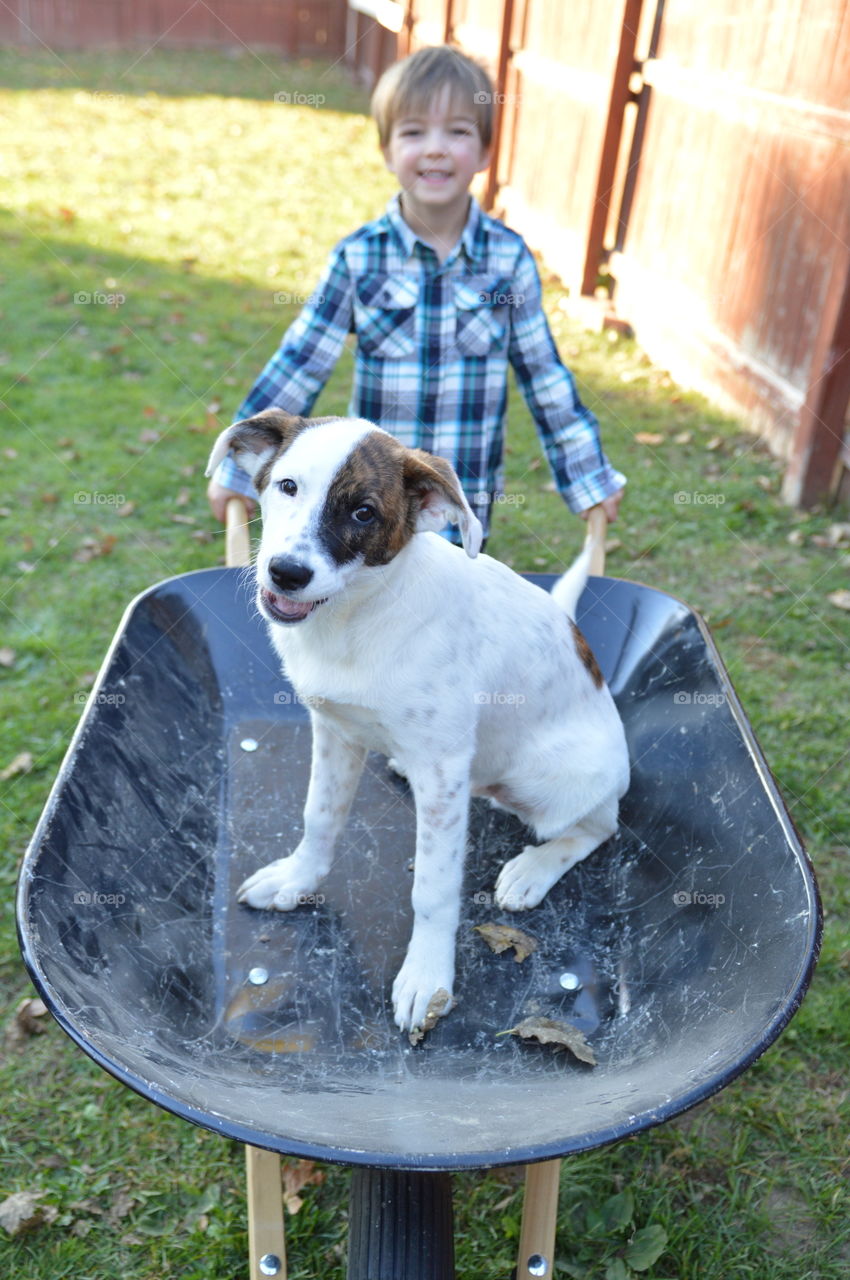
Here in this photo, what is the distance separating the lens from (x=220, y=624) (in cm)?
306

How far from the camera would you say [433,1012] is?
7.22ft

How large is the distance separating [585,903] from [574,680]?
21.2 inches

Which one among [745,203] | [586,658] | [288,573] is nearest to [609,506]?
[586,658]

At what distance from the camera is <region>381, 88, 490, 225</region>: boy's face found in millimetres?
2965

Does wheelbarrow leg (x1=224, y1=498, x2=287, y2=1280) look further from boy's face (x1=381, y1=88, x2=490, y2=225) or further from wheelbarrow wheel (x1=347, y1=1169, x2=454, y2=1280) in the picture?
boy's face (x1=381, y1=88, x2=490, y2=225)

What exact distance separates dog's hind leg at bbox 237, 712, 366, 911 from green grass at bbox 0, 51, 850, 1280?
2.34 feet

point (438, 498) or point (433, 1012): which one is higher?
point (438, 498)

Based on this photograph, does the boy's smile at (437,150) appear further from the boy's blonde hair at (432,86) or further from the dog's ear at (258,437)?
the dog's ear at (258,437)

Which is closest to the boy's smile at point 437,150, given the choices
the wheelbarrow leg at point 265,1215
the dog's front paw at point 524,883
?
the dog's front paw at point 524,883

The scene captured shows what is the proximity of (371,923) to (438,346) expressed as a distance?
1.80 metres

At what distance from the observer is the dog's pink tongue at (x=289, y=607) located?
6.53ft

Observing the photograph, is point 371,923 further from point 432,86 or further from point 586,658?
point 432,86

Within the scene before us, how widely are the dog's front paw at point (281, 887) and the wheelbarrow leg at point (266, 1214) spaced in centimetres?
55

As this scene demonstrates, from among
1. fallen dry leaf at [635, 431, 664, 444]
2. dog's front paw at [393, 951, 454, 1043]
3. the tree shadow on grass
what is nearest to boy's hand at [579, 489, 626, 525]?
dog's front paw at [393, 951, 454, 1043]
